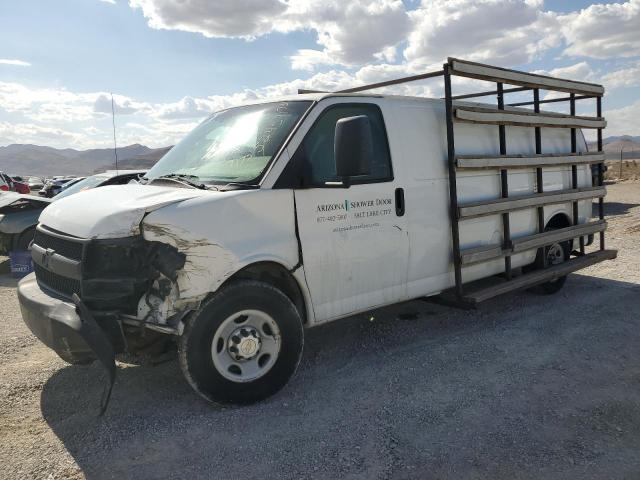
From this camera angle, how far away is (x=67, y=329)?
341cm

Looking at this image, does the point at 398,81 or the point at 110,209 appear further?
the point at 398,81

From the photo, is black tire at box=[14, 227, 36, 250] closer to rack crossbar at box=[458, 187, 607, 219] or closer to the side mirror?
the side mirror

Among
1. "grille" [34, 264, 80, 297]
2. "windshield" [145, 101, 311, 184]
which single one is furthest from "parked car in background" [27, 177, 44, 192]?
"grille" [34, 264, 80, 297]

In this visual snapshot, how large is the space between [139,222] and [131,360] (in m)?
1.38

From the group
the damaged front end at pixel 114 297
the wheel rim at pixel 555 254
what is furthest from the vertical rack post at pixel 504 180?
the damaged front end at pixel 114 297

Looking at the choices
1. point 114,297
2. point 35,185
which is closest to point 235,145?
point 114,297

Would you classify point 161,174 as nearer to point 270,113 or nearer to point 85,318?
point 270,113

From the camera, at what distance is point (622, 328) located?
5.40m

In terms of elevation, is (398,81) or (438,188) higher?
(398,81)

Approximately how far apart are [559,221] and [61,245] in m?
5.81

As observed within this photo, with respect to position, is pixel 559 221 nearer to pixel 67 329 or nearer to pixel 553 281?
pixel 553 281

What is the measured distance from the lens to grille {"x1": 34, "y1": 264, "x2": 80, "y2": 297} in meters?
3.69

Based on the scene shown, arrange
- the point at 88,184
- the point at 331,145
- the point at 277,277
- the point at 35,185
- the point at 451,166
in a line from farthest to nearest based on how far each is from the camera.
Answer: the point at 35,185 < the point at 88,184 < the point at 451,166 < the point at 331,145 < the point at 277,277

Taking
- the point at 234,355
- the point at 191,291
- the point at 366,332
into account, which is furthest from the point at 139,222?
the point at 366,332
